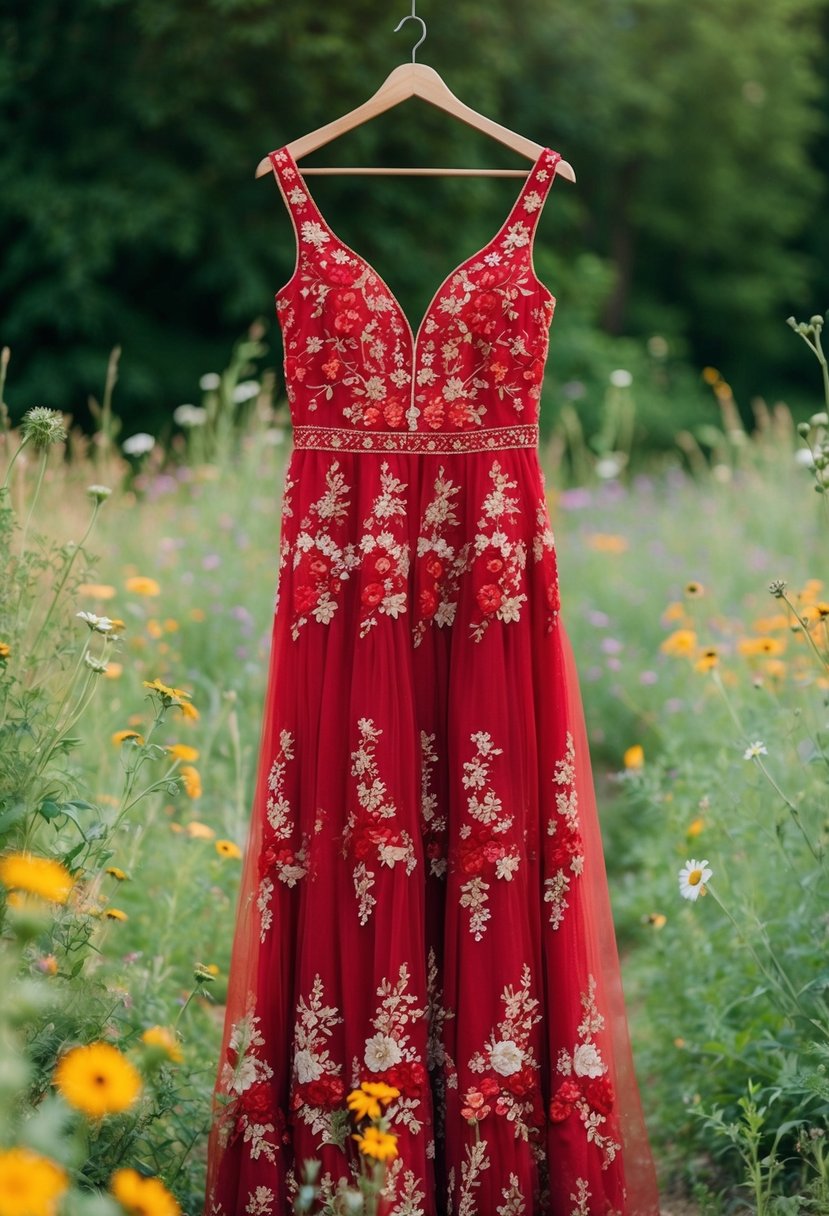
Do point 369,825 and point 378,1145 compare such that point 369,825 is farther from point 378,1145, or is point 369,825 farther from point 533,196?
point 533,196

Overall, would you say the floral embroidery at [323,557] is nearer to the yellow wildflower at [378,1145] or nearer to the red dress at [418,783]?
the red dress at [418,783]

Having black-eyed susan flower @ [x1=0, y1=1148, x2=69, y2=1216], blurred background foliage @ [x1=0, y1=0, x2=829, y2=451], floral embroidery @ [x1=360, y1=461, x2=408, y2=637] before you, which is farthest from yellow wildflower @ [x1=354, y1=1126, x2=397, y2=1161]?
blurred background foliage @ [x1=0, y1=0, x2=829, y2=451]

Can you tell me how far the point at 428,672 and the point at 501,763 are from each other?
201mm

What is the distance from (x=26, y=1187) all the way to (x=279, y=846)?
1117mm

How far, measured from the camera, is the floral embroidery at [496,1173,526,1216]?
205 cm

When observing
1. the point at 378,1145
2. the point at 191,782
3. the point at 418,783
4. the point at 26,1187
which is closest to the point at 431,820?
the point at 418,783

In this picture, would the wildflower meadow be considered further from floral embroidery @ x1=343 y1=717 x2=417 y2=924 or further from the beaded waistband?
the beaded waistband

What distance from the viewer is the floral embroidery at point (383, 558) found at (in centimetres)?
207

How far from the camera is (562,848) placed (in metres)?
2.14

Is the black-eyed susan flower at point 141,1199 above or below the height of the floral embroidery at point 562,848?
below

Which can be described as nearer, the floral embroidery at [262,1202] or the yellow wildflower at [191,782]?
the floral embroidery at [262,1202]

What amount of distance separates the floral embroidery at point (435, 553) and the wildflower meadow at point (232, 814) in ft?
1.43

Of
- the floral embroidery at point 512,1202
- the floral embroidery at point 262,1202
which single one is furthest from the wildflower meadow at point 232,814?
the floral embroidery at point 512,1202

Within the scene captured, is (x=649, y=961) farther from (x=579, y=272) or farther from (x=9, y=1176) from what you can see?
(x=579, y=272)
